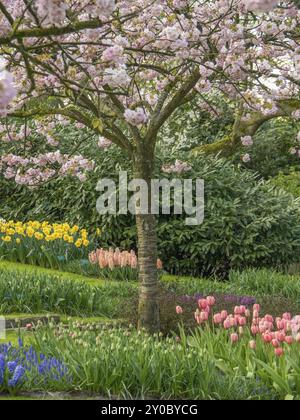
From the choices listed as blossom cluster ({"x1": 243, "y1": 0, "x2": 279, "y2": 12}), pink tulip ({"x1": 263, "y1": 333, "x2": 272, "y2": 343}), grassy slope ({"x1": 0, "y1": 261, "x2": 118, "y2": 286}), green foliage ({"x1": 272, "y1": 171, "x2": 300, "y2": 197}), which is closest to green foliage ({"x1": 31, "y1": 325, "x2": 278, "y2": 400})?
pink tulip ({"x1": 263, "y1": 333, "x2": 272, "y2": 343})

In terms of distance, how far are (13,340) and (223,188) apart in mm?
6654

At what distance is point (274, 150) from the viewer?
17875 millimetres

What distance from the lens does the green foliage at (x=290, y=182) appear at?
15.9 metres

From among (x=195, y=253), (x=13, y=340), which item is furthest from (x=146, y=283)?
(x=195, y=253)

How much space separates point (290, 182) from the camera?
53.4 ft

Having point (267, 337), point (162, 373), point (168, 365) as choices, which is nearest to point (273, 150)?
point (267, 337)

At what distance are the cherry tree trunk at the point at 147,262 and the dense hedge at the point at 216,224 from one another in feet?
14.8

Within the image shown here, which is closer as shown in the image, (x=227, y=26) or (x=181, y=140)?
(x=227, y=26)

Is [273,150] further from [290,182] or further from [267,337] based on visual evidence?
[267,337]

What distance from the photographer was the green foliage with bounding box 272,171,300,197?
52.3 feet

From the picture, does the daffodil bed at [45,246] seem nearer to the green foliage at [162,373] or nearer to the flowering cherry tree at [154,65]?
the flowering cherry tree at [154,65]

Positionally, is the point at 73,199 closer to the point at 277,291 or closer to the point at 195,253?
the point at 195,253

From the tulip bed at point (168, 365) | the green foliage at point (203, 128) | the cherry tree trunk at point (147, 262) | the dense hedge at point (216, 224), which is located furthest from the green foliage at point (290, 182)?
the tulip bed at point (168, 365)

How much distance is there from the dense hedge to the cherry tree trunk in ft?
14.8
